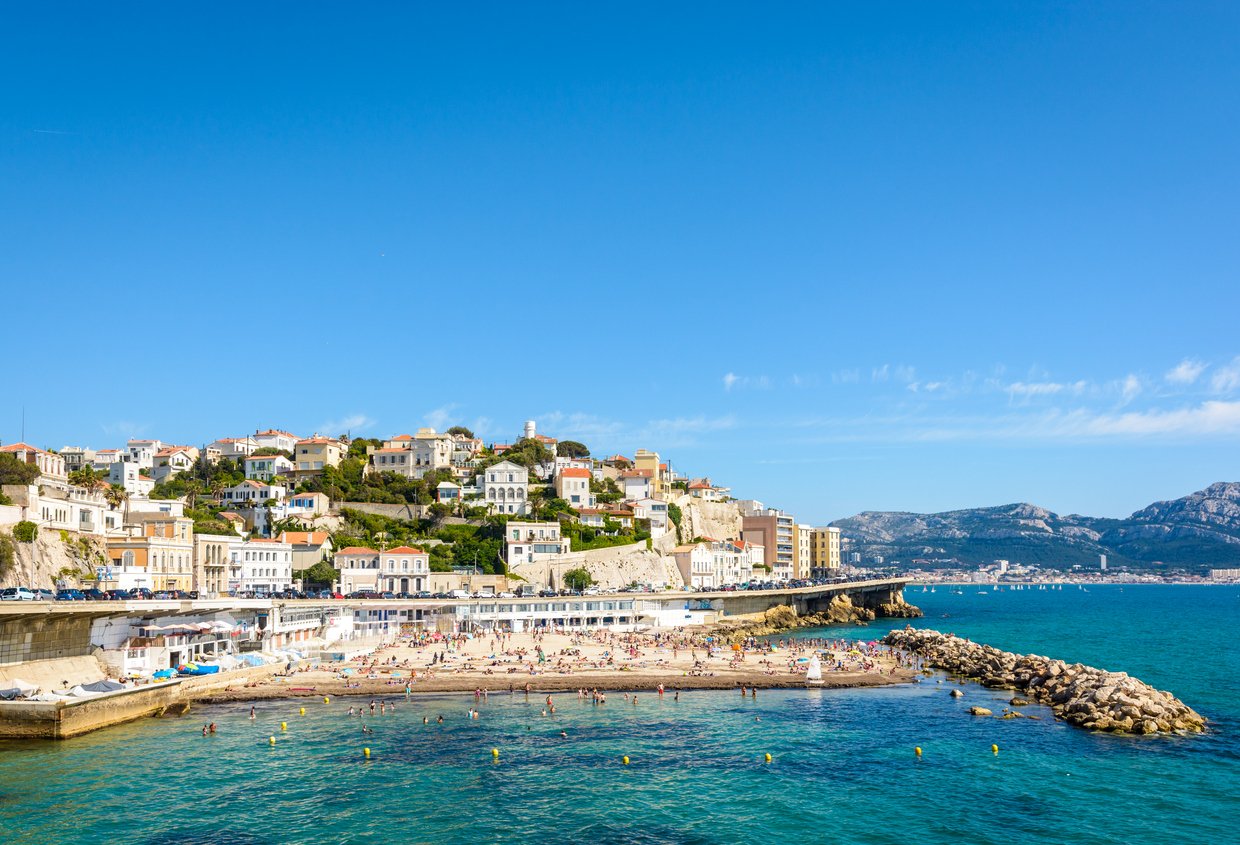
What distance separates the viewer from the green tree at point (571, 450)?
143750mm

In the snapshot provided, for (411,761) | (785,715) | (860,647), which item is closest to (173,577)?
(411,761)

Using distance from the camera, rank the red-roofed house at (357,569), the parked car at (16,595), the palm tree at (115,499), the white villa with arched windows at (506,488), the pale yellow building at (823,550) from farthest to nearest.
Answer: the pale yellow building at (823,550)
the white villa with arched windows at (506,488)
the red-roofed house at (357,569)
the palm tree at (115,499)
the parked car at (16,595)

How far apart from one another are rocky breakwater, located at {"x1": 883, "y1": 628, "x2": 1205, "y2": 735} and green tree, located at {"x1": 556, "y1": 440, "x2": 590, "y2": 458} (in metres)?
84.2

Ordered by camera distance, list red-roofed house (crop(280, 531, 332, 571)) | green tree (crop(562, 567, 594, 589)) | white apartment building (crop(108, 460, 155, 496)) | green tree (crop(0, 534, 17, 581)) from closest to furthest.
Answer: green tree (crop(0, 534, 17, 581))
red-roofed house (crop(280, 531, 332, 571))
green tree (crop(562, 567, 594, 589))
white apartment building (crop(108, 460, 155, 496))

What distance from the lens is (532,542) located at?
94812 mm

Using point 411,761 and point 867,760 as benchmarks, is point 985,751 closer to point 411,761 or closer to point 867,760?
point 867,760

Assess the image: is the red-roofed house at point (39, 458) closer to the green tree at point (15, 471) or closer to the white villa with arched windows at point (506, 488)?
the green tree at point (15, 471)

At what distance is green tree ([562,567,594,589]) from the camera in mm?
92750

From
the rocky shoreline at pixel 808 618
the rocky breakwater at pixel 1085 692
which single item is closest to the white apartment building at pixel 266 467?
the rocky shoreline at pixel 808 618

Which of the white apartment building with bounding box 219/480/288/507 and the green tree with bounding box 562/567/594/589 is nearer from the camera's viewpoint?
the green tree with bounding box 562/567/594/589

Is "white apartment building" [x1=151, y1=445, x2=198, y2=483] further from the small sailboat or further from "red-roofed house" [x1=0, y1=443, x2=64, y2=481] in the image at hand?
the small sailboat

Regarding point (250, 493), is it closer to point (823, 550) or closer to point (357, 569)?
point (357, 569)

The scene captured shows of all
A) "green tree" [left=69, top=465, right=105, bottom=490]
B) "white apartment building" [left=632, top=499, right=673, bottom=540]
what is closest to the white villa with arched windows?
"white apartment building" [left=632, top=499, right=673, bottom=540]

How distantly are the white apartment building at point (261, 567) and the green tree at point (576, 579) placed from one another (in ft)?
84.5
